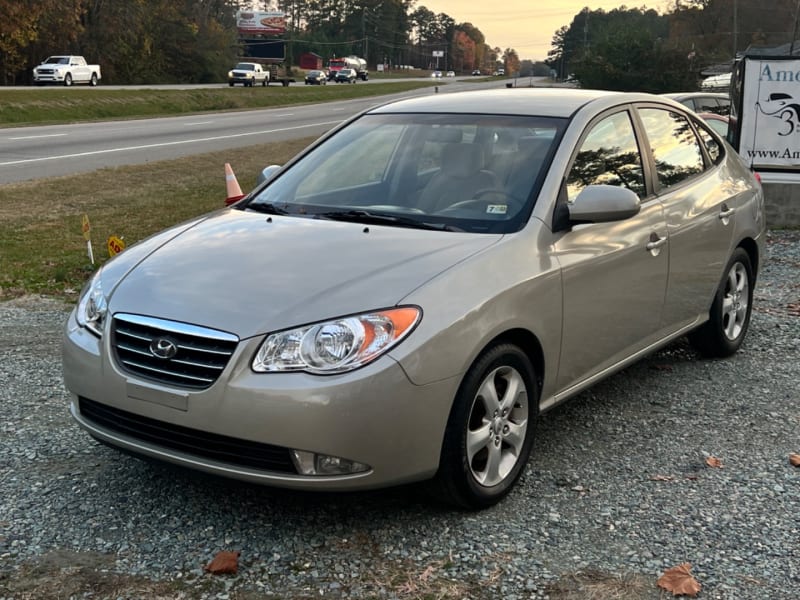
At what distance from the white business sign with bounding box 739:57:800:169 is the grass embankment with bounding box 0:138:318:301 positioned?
7327mm

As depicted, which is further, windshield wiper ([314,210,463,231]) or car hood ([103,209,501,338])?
windshield wiper ([314,210,463,231])

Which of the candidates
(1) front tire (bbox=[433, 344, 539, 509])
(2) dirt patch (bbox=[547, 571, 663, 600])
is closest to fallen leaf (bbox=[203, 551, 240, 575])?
(1) front tire (bbox=[433, 344, 539, 509])

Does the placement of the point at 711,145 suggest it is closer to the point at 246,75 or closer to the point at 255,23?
the point at 246,75

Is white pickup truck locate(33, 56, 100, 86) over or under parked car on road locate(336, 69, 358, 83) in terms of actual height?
under

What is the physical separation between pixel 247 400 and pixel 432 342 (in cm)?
71

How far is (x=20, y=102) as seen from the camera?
107ft

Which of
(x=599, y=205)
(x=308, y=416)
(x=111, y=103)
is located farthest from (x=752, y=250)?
(x=111, y=103)

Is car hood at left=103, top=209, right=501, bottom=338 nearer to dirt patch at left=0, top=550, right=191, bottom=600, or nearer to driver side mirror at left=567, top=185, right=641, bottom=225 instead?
driver side mirror at left=567, top=185, right=641, bottom=225

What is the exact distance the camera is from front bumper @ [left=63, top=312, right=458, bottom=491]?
315cm

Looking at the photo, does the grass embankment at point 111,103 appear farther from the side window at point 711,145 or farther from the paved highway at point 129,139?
the side window at point 711,145

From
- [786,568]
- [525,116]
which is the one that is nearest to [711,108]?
[525,116]

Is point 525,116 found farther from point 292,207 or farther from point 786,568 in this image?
point 786,568

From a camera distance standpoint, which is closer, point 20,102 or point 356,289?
point 356,289

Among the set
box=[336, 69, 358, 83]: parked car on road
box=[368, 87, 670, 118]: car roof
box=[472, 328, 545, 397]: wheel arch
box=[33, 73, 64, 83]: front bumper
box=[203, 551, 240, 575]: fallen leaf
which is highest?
box=[336, 69, 358, 83]: parked car on road
